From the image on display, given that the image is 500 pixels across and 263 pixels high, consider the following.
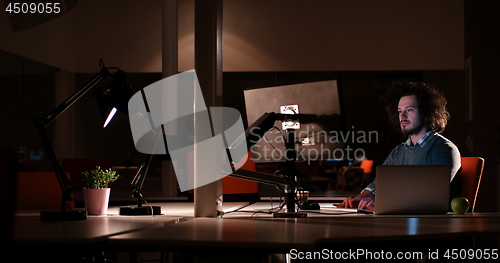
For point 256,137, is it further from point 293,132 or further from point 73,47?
point 73,47

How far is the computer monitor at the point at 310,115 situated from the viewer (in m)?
1.68

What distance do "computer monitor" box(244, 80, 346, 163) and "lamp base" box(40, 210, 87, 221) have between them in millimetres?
736

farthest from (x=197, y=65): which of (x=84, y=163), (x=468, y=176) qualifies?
(x=84, y=163)

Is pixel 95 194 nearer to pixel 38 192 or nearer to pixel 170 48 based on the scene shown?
pixel 38 192

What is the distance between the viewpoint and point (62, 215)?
150 cm

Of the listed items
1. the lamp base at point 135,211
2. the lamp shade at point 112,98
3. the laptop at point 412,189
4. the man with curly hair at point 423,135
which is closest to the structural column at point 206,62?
the lamp base at point 135,211

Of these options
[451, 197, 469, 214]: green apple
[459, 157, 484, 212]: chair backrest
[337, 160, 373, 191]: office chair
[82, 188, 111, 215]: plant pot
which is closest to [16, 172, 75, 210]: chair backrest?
[82, 188, 111, 215]: plant pot

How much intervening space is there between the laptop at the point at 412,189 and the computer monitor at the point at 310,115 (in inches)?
9.2

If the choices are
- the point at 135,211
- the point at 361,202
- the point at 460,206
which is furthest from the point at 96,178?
the point at 460,206

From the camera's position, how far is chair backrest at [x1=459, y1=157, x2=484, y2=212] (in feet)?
6.70

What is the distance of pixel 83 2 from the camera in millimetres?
5672

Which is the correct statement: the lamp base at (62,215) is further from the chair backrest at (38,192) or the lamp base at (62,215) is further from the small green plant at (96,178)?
the chair backrest at (38,192)

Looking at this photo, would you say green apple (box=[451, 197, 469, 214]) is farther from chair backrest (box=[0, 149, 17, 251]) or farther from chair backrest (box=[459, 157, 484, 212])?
chair backrest (box=[0, 149, 17, 251])

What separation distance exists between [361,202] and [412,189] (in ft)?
1.09
